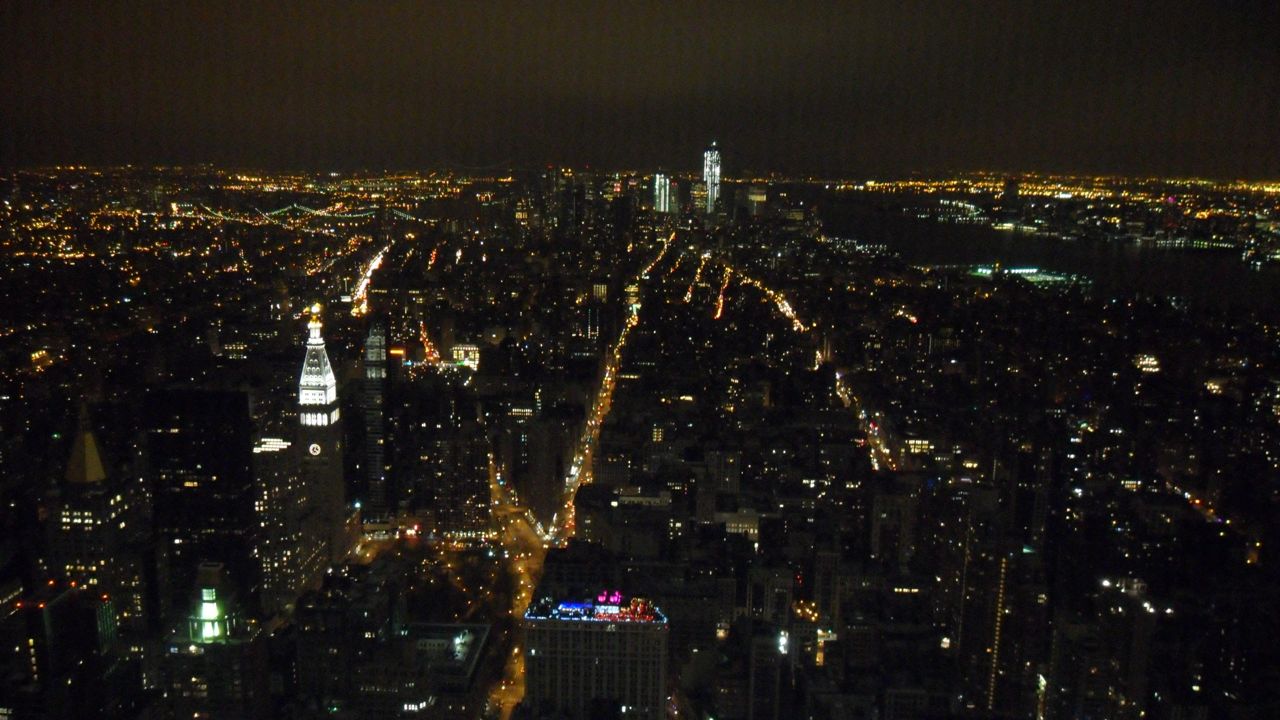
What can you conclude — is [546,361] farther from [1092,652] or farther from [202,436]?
[1092,652]

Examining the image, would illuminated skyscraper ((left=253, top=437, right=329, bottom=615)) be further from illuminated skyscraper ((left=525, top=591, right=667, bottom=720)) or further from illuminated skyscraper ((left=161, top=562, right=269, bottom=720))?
illuminated skyscraper ((left=525, top=591, right=667, bottom=720))

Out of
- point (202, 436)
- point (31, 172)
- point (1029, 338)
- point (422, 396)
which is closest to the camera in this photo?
point (31, 172)

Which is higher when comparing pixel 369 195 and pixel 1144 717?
pixel 369 195

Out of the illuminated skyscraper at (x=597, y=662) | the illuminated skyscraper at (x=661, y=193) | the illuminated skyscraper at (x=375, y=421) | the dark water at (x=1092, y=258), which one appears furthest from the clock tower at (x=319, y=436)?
the dark water at (x=1092, y=258)

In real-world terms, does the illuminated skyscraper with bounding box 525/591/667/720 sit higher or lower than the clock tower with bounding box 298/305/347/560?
lower

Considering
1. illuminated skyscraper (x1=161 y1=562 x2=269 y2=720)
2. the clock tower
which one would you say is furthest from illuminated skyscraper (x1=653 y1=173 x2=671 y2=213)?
illuminated skyscraper (x1=161 y1=562 x2=269 y2=720)

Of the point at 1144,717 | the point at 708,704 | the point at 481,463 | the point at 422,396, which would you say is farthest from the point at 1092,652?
the point at 422,396

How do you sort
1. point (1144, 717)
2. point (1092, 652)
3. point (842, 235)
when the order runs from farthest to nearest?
point (842, 235)
point (1092, 652)
point (1144, 717)

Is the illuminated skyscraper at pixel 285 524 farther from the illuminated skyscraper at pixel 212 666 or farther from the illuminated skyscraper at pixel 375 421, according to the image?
the illuminated skyscraper at pixel 212 666
